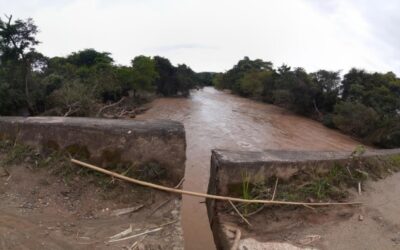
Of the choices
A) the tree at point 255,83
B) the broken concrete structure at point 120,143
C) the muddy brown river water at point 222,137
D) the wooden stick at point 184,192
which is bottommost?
the muddy brown river water at point 222,137

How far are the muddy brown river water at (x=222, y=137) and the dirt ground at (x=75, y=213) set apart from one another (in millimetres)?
2387

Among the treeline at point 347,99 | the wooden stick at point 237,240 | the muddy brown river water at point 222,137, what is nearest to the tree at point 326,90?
the treeline at point 347,99

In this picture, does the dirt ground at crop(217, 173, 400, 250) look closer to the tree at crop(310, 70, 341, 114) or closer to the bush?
the bush

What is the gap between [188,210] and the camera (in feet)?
20.7

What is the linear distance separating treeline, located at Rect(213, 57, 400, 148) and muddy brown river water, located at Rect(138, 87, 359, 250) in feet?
2.80

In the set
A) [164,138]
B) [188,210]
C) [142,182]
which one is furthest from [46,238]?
[188,210]

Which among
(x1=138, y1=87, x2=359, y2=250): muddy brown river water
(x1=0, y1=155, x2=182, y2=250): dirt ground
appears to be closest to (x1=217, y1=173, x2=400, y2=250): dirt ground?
(x1=0, y1=155, x2=182, y2=250): dirt ground

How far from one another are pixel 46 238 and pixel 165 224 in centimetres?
85

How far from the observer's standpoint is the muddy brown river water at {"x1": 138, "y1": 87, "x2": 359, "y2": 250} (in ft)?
19.9

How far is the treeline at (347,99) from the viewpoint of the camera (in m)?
16.1

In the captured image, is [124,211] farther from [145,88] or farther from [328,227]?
[145,88]

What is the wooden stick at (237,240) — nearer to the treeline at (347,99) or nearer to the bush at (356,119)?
the treeline at (347,99)

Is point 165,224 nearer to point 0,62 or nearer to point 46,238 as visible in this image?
point 46,238

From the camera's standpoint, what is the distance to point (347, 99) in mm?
19516
